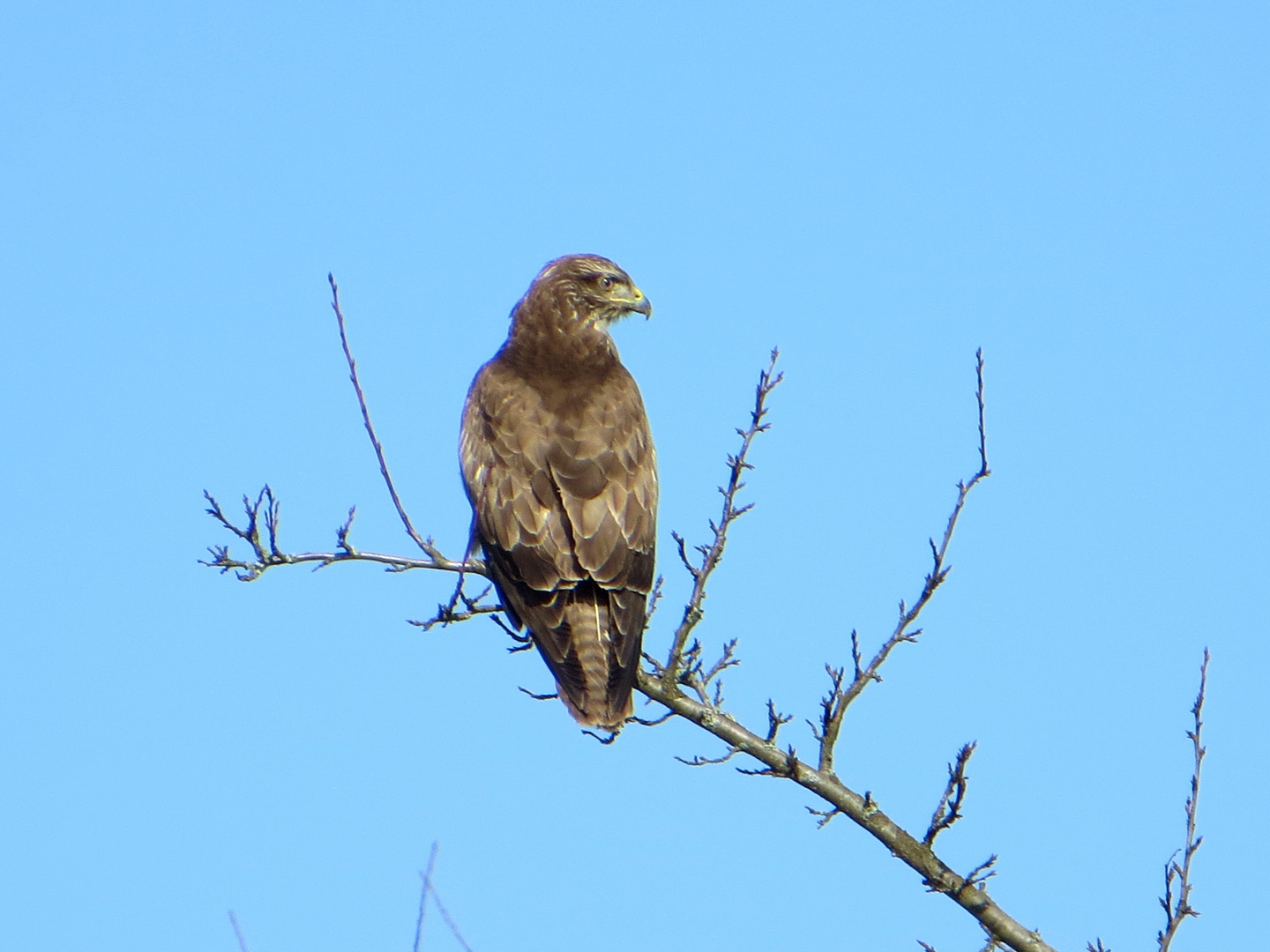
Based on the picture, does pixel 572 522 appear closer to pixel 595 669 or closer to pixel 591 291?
pixel 595 669

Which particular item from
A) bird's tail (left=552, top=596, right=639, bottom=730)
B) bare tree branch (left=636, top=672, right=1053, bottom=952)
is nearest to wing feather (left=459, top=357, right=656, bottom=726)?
bird's tail (left=552, top=596, right=639, bottom=730)

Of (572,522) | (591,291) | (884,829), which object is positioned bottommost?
(884,829)

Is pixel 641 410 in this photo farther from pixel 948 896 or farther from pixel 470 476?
pixel 948 896

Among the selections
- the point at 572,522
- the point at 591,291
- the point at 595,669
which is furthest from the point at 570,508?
the point at 591,291

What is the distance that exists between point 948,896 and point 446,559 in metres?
2.56

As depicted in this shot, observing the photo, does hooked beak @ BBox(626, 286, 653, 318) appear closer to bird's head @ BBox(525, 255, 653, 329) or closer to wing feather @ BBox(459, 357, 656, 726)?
bird's head @ BBox(525, 255, 653, 329)

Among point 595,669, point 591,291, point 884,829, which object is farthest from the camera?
point 591,291

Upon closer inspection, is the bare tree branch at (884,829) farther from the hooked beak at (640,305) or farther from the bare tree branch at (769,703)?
the hooked beak at (640,305)

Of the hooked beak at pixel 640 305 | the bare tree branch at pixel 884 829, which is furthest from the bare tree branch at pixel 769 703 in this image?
the hooked beak at pixel 640 305

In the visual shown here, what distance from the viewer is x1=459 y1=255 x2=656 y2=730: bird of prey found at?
681cm

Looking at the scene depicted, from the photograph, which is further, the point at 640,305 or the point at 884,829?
the point at 640,305

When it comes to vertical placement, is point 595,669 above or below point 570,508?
below

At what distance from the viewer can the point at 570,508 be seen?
7.19 meters

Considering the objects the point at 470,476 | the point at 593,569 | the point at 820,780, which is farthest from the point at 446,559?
the point at 820,780
